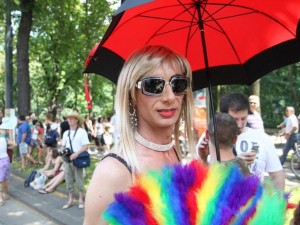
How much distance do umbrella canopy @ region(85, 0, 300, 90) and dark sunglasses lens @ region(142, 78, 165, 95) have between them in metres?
0.68

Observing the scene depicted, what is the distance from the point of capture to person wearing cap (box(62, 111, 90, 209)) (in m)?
7.26

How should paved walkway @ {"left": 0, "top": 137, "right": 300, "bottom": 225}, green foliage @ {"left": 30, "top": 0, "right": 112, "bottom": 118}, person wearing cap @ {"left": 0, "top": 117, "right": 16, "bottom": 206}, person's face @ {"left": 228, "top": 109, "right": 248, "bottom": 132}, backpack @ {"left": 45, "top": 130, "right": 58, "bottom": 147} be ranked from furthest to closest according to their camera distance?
green foliage @ {"left": 30, "top": 0, "right": 112, "bottom": 118} → backpack @ {"left": 45, "top": 130, "right": 58, "bottom": 147} → person wearing cap @ {"left": 0, "top": 117, "right": 16, "bottom": 206} → paved walkway @ {"left": 0, "top": 137, "right": 300, "bottom": 225} → person's face @ {"left": 228, "top": 109, "right": 248, "bottom": 132}

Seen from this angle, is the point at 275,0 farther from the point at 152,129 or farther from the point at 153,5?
the point at 152,129

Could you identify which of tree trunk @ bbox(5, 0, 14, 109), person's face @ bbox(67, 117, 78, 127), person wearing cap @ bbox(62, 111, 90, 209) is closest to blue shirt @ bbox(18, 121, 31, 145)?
tree trunk @ bbox(5, 0, 14, 109)

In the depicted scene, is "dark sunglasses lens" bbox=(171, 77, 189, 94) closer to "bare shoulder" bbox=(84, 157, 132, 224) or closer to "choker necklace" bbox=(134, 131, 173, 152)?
"choker necklace" bbox=(134, 131, 173, 152)

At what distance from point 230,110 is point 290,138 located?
291 inches

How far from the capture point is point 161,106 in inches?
63.5

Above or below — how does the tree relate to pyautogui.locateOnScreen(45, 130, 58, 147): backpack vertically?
above

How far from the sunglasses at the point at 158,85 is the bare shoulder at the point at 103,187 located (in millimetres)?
337

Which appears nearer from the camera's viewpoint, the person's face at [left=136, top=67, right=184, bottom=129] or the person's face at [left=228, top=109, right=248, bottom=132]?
the person's face at [left=136, top=67, right=184, bottom=129]

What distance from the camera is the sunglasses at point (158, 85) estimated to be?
159cm

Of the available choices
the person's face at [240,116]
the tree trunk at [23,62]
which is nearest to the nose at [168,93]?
the person's face at [240,116]

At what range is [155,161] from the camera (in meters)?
1.66

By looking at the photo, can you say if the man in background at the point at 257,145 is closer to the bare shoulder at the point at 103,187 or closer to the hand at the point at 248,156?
the hand at the point at 248,156
